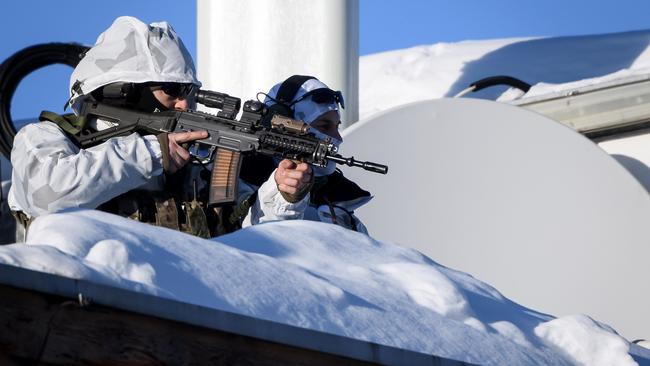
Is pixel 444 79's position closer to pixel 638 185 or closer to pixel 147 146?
pixel 638 185

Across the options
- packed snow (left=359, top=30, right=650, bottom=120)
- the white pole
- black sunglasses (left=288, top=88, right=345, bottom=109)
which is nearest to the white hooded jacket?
black sunglasses (left=288, top=88, right=345, bottom=109)

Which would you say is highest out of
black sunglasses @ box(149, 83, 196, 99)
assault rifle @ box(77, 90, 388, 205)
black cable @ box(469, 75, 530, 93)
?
black cable @ box(469, 75, 530, 93)

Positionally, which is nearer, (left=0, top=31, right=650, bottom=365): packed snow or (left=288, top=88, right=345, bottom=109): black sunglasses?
(left=0, top=31, right=650, bottom=365): packed snow

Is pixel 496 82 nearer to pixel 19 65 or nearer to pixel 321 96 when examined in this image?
pixel 19 65

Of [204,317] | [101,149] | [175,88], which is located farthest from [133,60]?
[204,317]

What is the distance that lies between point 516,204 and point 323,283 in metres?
4.48

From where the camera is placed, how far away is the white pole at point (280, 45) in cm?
877

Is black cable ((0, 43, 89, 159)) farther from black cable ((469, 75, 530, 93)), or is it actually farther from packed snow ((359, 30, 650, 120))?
black cable ((469, 75, 530, 93))

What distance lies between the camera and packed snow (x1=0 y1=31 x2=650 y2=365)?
3568mm

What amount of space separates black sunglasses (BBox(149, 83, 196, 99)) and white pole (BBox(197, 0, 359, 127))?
9.92 feet

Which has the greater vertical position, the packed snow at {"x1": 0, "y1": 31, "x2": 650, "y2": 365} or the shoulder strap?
the shoulder strap

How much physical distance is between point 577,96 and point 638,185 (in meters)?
0.83

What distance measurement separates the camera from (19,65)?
9.64 m

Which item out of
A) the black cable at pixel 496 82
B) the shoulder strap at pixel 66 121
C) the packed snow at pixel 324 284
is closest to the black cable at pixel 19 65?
the black cable at pixel 496 82
